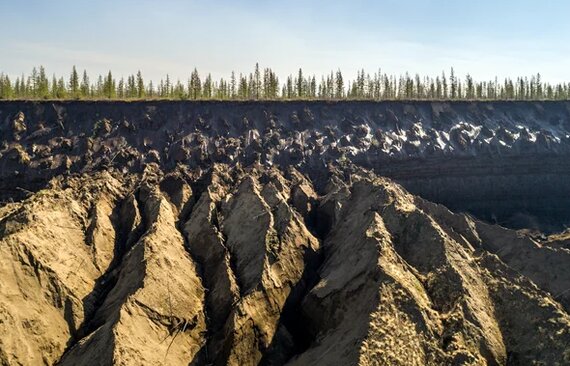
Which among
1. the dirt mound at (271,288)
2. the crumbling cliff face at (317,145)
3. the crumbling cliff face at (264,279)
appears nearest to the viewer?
A: the dirt mound at (271,288)

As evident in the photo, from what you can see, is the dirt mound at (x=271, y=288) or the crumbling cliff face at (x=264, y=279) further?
the crumbling cliff face at (x=264, y=279)

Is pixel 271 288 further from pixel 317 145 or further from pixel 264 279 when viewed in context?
pixel 317 145

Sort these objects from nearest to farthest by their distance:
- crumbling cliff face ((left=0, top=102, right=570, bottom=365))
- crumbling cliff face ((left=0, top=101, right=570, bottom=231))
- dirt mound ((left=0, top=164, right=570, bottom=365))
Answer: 1. dirt mound ((left=0, top=164, right=570, bottom=365))
2. crumbling cliff face ((left=0, top=102, right=570, bottom=365))
3. crumbling cliff face ((left=0, top=101, right=570, bottom=231))

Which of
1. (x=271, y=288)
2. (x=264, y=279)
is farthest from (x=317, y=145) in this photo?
(x=271, y=288)

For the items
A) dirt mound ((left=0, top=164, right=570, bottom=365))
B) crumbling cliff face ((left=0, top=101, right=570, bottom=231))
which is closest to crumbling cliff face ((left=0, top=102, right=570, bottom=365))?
dirt mound ((left=0, top=164, right=570, bottom=365))

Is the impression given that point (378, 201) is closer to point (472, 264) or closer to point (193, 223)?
point (472, 264)

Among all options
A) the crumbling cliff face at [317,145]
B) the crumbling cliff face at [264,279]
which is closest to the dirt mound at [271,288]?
the crumbling cliff face at [264,279]

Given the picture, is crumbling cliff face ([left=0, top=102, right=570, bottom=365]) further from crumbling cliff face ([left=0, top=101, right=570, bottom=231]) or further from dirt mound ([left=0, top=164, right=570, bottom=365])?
crumbling cliff face ([left=0, top=101, right=570, bottom=231])

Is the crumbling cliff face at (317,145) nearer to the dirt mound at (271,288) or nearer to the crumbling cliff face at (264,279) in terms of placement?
the crumbling cliff face at (264,279)

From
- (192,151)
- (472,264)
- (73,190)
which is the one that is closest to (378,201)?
(472,264)
